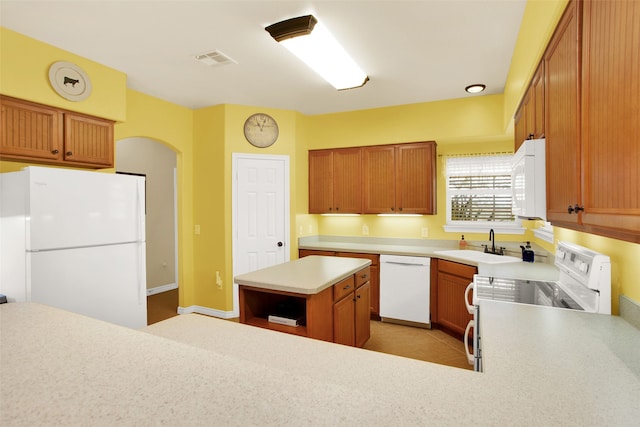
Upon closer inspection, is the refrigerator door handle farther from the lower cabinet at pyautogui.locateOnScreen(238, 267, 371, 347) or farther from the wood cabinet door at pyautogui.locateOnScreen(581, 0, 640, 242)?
the wood cabinet door at pyautogui.locateOnScreen(581, 0, 640, 242)

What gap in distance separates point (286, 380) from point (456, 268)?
298 centimetres

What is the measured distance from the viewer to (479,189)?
4.07 m

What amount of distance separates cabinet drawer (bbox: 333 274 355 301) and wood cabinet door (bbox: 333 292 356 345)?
4cm

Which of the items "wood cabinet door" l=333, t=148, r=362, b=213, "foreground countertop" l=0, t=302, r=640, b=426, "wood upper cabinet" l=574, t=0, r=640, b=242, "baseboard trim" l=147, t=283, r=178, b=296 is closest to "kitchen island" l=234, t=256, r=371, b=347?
"foreground countertop" l=0, t=302, r=640, b=426

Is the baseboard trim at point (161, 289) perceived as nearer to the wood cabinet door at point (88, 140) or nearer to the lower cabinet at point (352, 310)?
the wood cabinet door at point (88, 140)

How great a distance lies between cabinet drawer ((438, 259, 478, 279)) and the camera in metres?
3.16

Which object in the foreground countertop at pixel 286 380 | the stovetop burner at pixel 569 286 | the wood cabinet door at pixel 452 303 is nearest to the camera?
the foreground countertop at pixel 286 380

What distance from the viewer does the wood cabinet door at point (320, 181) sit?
4.50 metres

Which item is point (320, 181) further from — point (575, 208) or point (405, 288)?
point (575, 208)

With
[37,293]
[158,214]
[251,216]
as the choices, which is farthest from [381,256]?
[158,214]

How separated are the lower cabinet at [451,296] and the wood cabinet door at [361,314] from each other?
1.02 m

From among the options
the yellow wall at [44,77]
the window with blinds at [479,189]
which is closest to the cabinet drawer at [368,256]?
the window with blinds at [479,189]

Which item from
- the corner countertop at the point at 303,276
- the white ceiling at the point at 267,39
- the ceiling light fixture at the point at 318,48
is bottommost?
the corner countertop at the point at 303,276

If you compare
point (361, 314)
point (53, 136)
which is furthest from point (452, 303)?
point (53, 136)
